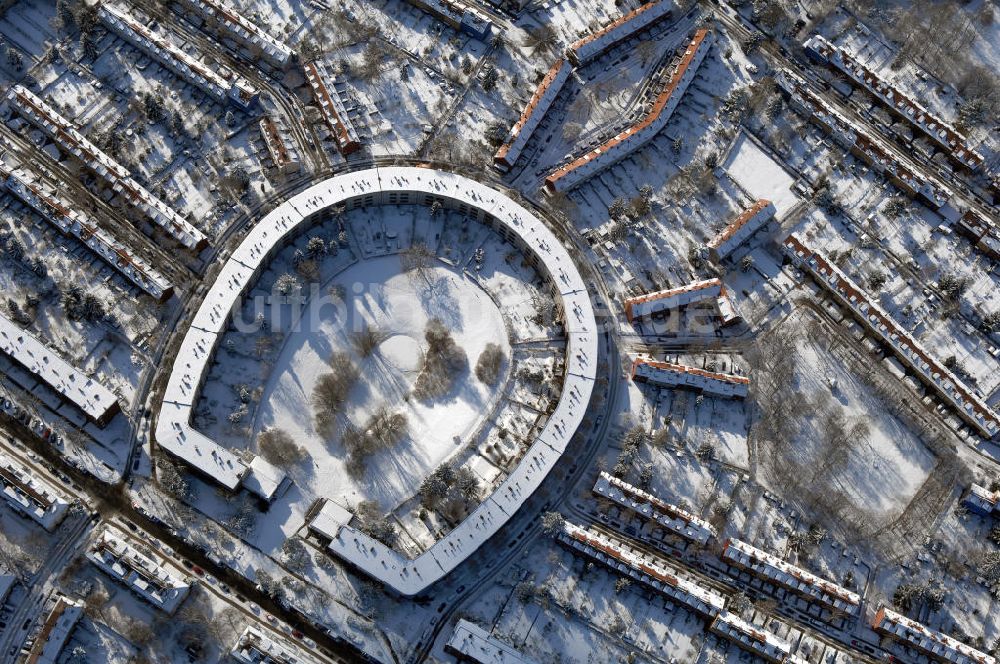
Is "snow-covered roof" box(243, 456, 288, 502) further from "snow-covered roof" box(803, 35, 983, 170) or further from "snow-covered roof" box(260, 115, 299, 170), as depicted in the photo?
"snow-covered roof" box(803, 35, 983, 170)

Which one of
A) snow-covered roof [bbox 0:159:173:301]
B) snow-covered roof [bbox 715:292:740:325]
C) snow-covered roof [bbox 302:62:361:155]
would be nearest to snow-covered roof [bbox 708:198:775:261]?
snow-covered roof [bbox 715:292:740:325]

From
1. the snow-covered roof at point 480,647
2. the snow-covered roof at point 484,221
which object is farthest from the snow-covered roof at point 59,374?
the snow-covered roof at point 480,647

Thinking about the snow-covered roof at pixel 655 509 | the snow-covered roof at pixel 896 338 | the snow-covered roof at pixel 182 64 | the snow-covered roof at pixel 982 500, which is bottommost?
the snow-covered roof at pixel 655 509

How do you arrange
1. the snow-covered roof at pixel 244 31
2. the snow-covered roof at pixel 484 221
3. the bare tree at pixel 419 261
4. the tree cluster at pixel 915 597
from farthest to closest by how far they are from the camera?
the snow-covered roof at pixel 244 31 < the bare tree at pixel 419 261 < the tree cluster at pixel 915 597 < the snow-covered roof at pixel 484 221

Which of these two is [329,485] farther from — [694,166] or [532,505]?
[694,166]

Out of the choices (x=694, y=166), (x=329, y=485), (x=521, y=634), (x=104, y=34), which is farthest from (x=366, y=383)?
(x=104, y=34)

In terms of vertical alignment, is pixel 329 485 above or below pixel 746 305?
below

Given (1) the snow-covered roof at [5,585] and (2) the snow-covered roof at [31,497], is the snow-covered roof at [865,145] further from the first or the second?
(1) the snow-covered roof at [5,585]
